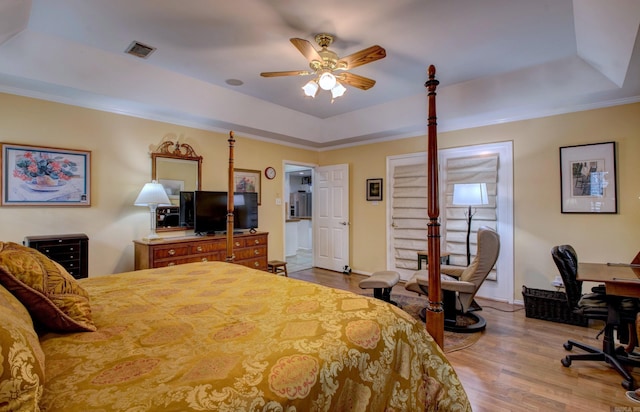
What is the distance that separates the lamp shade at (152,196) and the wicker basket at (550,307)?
436cm

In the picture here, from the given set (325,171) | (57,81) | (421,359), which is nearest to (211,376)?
(421,359)

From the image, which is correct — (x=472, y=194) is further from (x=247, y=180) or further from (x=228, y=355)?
(x=228, y=355)

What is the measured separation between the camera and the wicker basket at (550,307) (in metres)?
3.19

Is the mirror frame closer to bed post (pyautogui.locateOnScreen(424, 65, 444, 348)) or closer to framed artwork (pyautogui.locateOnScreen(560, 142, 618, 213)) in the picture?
bed post (pyautogui.locateOnScreen(424, 65, 444, 348))

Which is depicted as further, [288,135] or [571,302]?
[288,135]

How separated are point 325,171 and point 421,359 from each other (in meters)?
4.84

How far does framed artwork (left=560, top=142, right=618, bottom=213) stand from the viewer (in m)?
3.35

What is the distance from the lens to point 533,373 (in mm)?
2293

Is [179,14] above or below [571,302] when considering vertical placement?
above

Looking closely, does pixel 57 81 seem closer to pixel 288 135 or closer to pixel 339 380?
pixel 288 135

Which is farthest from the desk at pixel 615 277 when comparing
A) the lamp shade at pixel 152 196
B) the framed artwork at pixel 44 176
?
the framed artwork at pixel 44 176

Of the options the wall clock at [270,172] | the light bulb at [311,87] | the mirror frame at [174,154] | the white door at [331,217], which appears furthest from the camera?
the white door at [331,217]

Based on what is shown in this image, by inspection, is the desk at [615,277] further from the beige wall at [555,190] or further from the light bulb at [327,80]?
the light bulb at [327,80]

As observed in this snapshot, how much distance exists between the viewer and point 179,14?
2.45 metres
